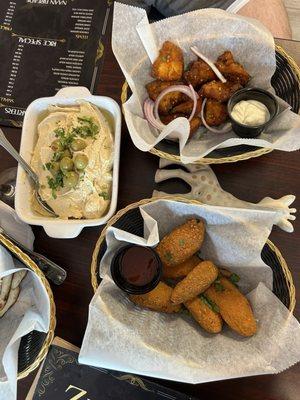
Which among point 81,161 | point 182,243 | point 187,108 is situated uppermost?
point 187,108

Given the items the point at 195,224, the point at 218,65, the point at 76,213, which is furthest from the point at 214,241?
the point at 218,65

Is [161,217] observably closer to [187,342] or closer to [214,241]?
[214,241]

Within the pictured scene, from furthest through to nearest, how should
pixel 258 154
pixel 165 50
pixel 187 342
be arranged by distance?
1. pixel 165 50
2. pixel 258 154
3. pixel 187 342

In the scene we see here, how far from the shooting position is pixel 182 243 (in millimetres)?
1010

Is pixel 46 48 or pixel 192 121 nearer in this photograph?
pixel 192 121

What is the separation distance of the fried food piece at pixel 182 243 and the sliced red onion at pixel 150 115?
0.93ft

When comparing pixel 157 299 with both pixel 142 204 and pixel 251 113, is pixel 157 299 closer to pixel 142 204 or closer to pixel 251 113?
pixel 142 204

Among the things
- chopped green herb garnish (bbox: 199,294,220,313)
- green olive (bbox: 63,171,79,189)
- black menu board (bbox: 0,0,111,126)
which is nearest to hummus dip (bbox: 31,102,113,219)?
green olive (bbox: 63,171,79,189)

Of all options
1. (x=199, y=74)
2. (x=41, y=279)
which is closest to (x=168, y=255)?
(x=41, y=279)

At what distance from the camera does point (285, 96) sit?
1.16 metres

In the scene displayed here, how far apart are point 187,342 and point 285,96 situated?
0.68m

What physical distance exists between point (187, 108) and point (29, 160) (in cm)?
44

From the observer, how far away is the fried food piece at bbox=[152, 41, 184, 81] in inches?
45.9

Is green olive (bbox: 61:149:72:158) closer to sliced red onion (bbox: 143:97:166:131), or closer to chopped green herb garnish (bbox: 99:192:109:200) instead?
chopped green herb garnish (bbox: 99:192:109:200)
